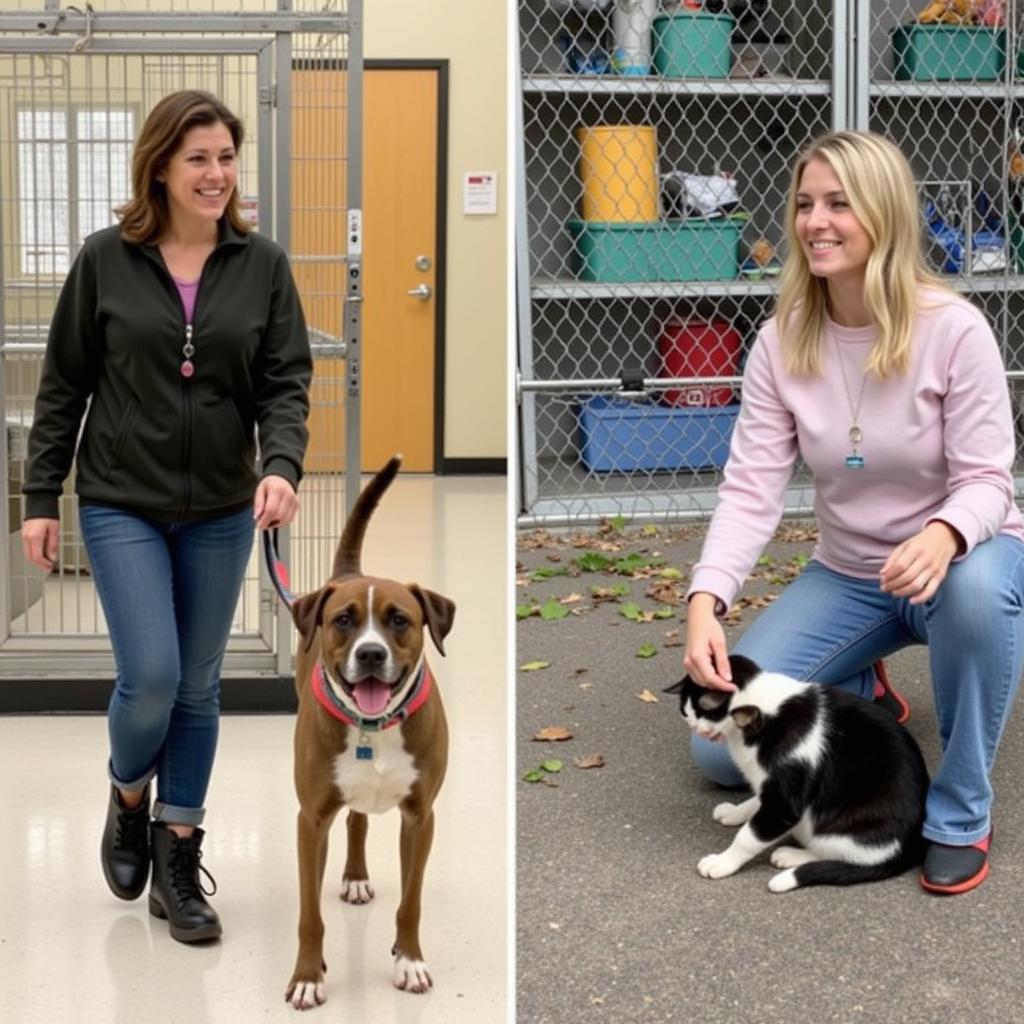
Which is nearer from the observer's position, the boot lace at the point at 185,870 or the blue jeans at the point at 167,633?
the blue jeans at the point at 167,633

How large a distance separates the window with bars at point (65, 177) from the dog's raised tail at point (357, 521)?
69.9 inches

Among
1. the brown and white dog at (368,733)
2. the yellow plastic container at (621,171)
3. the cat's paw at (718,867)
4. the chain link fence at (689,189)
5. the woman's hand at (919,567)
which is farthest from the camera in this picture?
the yellow plastic container at (621,171)

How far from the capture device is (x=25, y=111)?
389 cm

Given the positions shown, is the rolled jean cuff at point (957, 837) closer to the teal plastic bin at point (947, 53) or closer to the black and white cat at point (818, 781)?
the black and white cat at point (818, 781)

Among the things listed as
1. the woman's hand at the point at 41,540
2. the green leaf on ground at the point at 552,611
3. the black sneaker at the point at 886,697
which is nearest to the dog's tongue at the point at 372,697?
the woman's hand at the point at 41,540

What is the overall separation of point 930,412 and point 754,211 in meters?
3.82

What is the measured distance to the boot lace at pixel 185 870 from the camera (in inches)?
102

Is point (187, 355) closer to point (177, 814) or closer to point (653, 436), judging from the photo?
point (177, 814)

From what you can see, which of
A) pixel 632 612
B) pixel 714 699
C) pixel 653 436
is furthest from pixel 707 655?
pixel 653 436

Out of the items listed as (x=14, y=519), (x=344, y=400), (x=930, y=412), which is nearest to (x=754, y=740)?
(x=930, y=412)

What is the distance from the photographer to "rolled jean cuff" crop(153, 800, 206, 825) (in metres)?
2.65

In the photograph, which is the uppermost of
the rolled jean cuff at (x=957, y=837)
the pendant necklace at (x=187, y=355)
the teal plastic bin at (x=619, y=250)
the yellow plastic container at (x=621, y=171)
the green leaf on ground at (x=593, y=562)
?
the yellow plastic container at (x=621, y=171)

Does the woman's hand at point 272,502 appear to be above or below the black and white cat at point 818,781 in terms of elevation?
above

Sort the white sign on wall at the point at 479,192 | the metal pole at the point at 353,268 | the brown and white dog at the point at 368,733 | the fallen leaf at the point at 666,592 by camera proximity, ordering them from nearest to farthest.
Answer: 1. the brown and white dog at the point at 368,733
2. the metal pole at the point at 353,268
3. the fallen leaf at the point at 666,592
4. the white sign on wall at the point at 479,192
